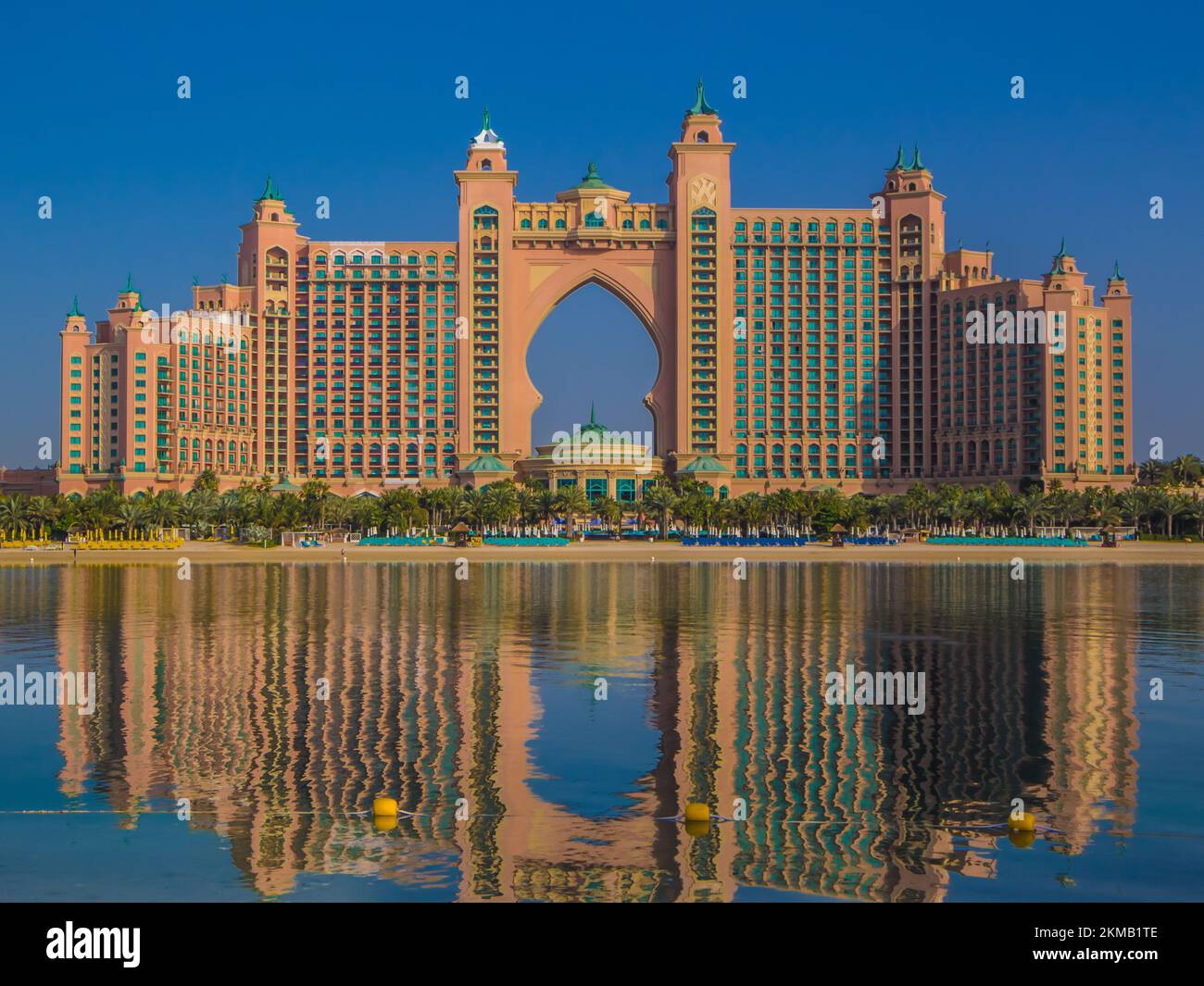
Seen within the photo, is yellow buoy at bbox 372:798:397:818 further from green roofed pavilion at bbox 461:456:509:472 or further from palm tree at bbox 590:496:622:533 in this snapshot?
green roofed pavilion at bbox 461:456:509:472

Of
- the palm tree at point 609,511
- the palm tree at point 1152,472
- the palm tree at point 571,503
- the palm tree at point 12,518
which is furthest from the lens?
the palm tree at point 1152,472

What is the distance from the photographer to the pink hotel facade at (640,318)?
180 metres

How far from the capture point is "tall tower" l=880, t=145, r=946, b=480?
610 feet

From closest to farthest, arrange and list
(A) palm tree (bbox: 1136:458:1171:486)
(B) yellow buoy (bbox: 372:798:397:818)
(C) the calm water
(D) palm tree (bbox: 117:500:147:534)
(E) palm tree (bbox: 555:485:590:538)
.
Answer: (C) the calm water → (B) yellow buoy (bbox: 372:798:397:818) → (D) palm tree (bbox: 117:500:147:534) → (E) palm tree (bbox: 555:485:590:538) → (A) palm tree (bbox: 1136:458:1171:486)

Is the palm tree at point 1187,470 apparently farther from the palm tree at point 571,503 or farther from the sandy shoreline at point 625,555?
the palm tree at point 571,503

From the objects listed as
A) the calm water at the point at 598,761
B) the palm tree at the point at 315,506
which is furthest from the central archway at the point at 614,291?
the calm water at the point at 598,761

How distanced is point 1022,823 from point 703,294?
168m

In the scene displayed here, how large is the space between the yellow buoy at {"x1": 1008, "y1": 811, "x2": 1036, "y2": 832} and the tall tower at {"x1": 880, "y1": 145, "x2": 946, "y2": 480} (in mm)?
170021

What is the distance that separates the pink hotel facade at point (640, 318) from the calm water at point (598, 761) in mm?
133315

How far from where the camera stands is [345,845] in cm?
1877

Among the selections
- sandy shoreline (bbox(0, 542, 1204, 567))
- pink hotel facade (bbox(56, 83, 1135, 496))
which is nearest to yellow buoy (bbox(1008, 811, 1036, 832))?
sandy shoreline (bbox(0, 542, 1204, 567))
